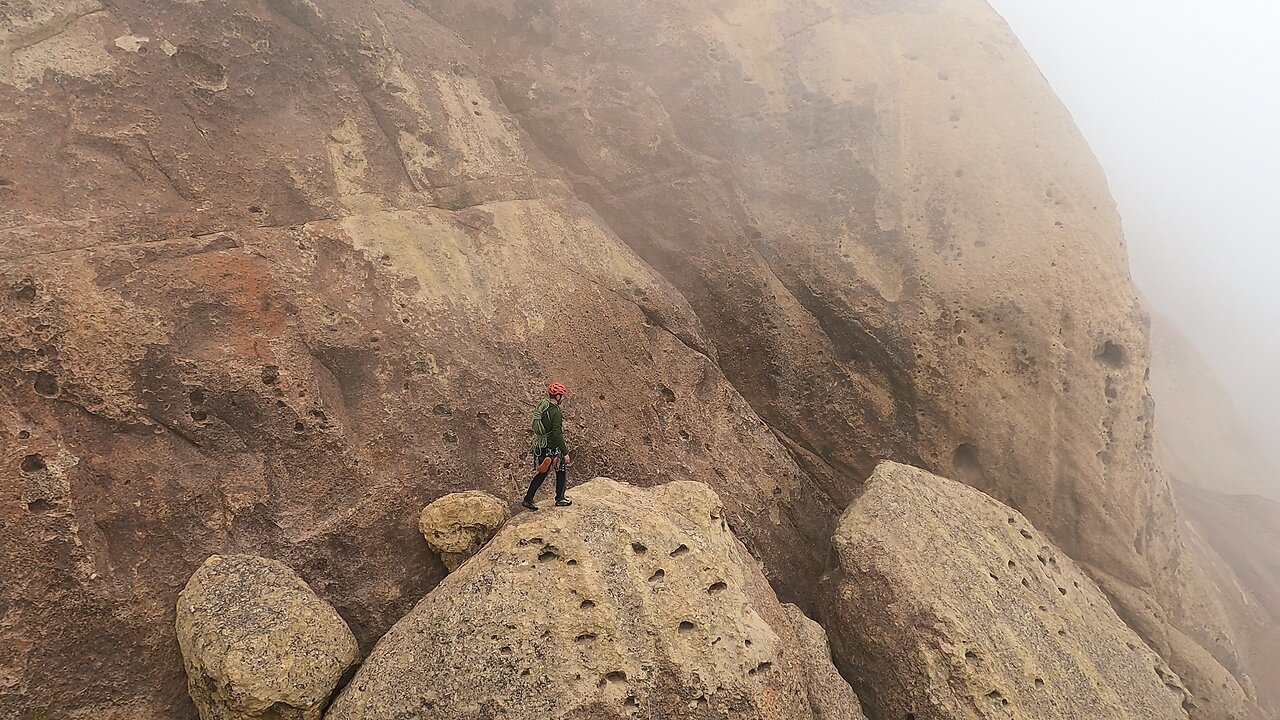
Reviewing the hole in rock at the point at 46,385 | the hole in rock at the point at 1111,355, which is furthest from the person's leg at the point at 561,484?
the hole in rock at the point at 1111,355

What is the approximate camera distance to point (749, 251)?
36.0ft

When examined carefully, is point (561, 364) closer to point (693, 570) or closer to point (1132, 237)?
point (693, 570)

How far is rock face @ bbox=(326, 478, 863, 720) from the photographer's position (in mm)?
4949

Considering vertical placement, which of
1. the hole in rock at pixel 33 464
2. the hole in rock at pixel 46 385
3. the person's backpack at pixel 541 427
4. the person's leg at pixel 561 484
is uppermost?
the person's backpack at pixel 541 427

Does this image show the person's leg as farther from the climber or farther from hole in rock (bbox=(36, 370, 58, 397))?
hole in rock (bbox=(36, 370, 58, 397))

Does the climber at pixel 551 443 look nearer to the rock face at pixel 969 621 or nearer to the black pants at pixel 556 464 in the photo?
the black pants at pixel 556 464

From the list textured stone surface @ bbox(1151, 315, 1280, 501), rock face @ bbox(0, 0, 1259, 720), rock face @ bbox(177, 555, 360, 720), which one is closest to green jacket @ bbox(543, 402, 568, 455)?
rock face @ bbox(0, 0, 1259, 720)

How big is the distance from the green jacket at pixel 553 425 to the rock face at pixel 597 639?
60 centimetres

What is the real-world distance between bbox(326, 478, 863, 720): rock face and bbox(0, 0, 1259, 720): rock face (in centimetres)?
146

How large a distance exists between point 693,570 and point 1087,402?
278 inches

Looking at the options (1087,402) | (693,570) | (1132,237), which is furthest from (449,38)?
(1132,237)

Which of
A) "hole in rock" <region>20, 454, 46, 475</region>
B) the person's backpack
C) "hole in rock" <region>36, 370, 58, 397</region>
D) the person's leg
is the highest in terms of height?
the person's backpack

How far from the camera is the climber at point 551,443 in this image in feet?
20.1

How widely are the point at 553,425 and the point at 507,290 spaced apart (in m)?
2.76
